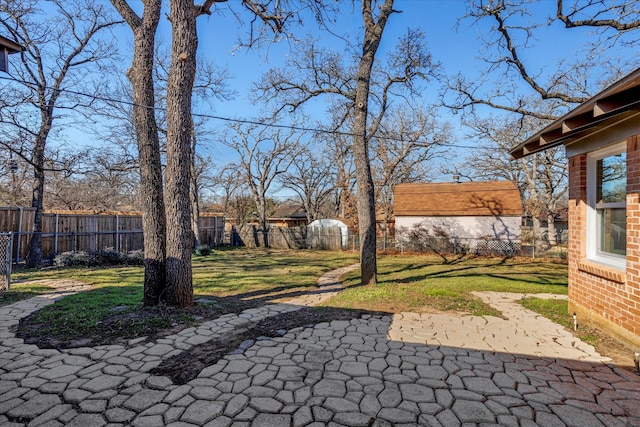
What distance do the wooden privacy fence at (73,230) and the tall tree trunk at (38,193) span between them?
26 cm

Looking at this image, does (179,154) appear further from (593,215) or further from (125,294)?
(593,215)

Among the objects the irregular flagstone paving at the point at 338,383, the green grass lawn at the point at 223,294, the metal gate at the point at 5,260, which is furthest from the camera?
the metal gate at the point at 5,260

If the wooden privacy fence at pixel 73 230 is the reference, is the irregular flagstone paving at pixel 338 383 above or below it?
below

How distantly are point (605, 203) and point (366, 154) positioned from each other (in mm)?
4398

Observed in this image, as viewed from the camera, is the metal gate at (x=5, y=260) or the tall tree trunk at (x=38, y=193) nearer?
the metal gate at (x=5, y=260)

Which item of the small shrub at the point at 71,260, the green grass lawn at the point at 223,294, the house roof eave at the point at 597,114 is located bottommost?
the green grass lawn at the point at 223,294

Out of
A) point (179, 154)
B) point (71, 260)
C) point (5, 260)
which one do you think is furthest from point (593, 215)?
point (71, 260)

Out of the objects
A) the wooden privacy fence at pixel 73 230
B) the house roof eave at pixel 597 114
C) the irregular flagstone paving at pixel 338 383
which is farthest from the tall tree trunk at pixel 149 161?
the wooden privacy fence at pixel 73 230

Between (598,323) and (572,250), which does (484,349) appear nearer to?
(598,323)

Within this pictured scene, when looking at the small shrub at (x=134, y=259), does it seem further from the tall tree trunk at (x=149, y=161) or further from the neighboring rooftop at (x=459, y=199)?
the neighboring rooftop at (x=459, y=199)

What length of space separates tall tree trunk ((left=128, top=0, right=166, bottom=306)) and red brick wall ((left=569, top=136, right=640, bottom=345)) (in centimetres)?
625

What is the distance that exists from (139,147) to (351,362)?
481 cm

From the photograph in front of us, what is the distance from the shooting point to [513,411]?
238cm

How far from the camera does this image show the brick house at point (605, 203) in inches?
131
